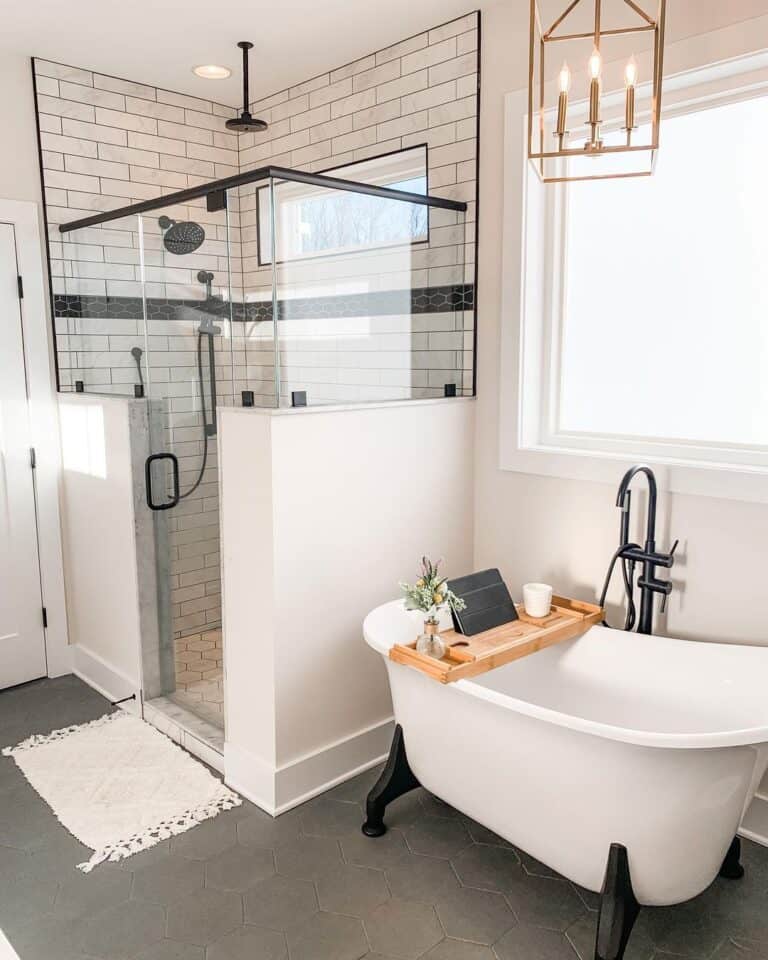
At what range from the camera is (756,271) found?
2.47m

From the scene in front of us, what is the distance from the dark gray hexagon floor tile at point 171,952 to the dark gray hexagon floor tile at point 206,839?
1.17 ft

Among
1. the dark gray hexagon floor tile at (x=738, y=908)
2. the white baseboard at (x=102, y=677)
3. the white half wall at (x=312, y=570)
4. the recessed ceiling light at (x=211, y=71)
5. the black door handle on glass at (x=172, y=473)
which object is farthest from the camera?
the recessed ceiling light at (x=211, y=71)

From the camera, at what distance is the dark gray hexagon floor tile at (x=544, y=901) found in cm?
211

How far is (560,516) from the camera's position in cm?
291

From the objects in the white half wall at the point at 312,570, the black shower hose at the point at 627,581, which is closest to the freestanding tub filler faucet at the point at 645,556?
the black shower hose at the point at 627,581

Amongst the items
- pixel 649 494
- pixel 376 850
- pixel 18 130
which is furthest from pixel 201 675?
pixel 18 130

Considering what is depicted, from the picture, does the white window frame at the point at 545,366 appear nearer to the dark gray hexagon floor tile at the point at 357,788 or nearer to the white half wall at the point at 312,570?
the white half wall at the point at 312,570

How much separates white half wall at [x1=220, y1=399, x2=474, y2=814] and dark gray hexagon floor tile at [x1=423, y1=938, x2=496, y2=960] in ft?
2.62

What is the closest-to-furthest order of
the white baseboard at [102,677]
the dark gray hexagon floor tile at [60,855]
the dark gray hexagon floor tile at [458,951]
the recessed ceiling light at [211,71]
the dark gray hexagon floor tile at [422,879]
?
the dark gray hexagon floor tile at [458,951] < the dark gray hexagon floor tile at [422,879] < the dark gray hexagon floor tile at [60,855] < the white baseboard at [102,677] < the recessed ceiling light at [211,71]

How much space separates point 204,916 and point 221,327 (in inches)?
70.9

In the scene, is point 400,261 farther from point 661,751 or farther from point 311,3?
point 661,751

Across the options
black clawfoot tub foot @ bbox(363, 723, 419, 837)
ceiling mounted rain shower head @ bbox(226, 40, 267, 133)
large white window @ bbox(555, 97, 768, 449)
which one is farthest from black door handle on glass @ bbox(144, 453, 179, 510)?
large white window @ bbox(555, 97, 768, 449)

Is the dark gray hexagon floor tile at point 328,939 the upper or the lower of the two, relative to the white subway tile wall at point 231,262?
lower

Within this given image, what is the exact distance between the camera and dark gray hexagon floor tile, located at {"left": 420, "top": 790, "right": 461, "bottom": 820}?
2611 mm
